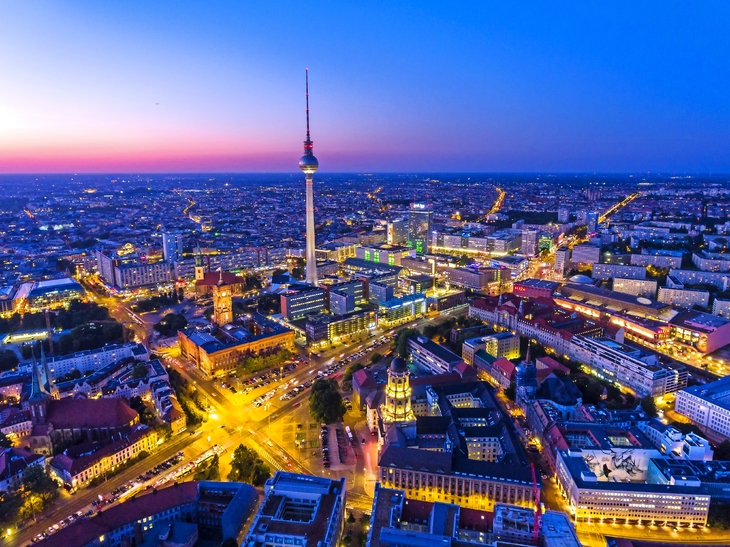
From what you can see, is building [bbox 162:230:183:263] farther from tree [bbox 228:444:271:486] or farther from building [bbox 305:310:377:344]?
tree [bbox 228:444:271:486]

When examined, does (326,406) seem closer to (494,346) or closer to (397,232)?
(494,346)

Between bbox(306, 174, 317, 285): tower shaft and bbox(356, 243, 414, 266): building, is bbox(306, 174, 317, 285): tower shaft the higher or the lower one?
the higher one

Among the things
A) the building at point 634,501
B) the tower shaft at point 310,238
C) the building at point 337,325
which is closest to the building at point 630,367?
the building at point 634,501

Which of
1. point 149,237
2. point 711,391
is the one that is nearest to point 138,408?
point 711,391

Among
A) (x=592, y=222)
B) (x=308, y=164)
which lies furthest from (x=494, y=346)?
(x=592, y=222)

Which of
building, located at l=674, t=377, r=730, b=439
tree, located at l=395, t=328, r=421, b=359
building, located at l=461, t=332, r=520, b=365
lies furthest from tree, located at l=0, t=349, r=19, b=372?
building, located at l=674, t=377, r=730, b=439

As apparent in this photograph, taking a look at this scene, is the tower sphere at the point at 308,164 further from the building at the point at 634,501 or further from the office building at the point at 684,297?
the building at the point at 634,501
